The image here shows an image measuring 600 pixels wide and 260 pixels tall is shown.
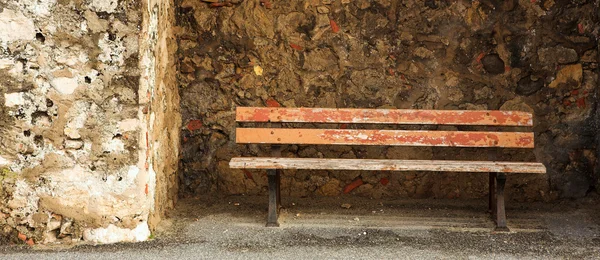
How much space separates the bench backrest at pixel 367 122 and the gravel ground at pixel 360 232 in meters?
0.53

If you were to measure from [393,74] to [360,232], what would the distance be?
4.66 ft

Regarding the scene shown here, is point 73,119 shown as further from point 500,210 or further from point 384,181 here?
point 500,210

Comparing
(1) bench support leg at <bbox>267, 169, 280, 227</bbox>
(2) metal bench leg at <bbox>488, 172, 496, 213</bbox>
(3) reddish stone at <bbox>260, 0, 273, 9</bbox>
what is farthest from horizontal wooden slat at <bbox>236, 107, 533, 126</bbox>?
(3) reddish stone at <bbox>260, 0, 273, 9</bbox>

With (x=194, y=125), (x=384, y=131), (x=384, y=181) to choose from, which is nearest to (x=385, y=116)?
(x=384, y=131)

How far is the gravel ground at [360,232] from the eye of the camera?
407 centimetres

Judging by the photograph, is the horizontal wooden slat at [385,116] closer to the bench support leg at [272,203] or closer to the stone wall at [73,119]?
the bench support leg at [272,203]

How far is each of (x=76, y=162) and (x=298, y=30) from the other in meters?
2.02

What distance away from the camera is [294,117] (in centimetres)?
495

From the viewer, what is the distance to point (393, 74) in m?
5.34

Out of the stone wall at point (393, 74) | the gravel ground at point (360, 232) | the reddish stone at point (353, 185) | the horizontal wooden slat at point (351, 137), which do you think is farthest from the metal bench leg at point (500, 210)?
the reddish stone at point (353, 185)

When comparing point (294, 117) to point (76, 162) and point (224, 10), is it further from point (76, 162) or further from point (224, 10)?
point (76, 162)

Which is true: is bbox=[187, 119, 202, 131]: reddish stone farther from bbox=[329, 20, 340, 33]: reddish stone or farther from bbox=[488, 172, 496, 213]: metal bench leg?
bbox=[488, 172, 496, 213]: metal bench leg

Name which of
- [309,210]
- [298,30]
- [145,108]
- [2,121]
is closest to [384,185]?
[309,210]

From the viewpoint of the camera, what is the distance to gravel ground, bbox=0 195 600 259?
4.07m
